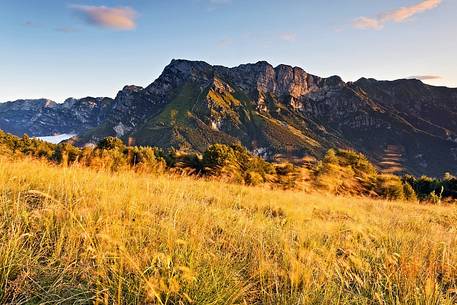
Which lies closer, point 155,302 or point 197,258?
point 155,302

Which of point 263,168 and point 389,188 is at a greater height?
point 263,168

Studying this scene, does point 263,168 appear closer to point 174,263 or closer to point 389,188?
point 389,188

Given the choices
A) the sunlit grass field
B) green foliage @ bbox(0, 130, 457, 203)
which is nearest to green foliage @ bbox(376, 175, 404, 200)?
green foliage @ bbox(0, 130, 457, 203)

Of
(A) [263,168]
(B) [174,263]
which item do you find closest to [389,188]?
(A) [263,168]

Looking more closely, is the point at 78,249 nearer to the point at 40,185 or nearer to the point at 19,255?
the point at 19,255

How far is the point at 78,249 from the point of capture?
12.6 feet

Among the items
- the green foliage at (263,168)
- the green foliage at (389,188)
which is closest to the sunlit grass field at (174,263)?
the green foliage at (263,168)

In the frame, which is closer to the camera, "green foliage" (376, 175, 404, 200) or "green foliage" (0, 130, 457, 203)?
"green foliage" (0, 130, 457, 203)

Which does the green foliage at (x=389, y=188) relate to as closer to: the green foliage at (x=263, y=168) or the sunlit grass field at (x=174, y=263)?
the green foliage at (x=263, y=168)

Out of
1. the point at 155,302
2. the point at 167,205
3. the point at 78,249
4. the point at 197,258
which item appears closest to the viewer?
the point at 155,302

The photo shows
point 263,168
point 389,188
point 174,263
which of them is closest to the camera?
point 174,263

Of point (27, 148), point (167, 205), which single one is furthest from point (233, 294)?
point (27, 148)

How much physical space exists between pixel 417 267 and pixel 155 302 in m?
2.89

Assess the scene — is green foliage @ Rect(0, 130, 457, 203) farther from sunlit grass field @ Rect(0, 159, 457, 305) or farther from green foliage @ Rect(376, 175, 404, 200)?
sunlit grass field @ Rect(0, 159, 457, 305)
